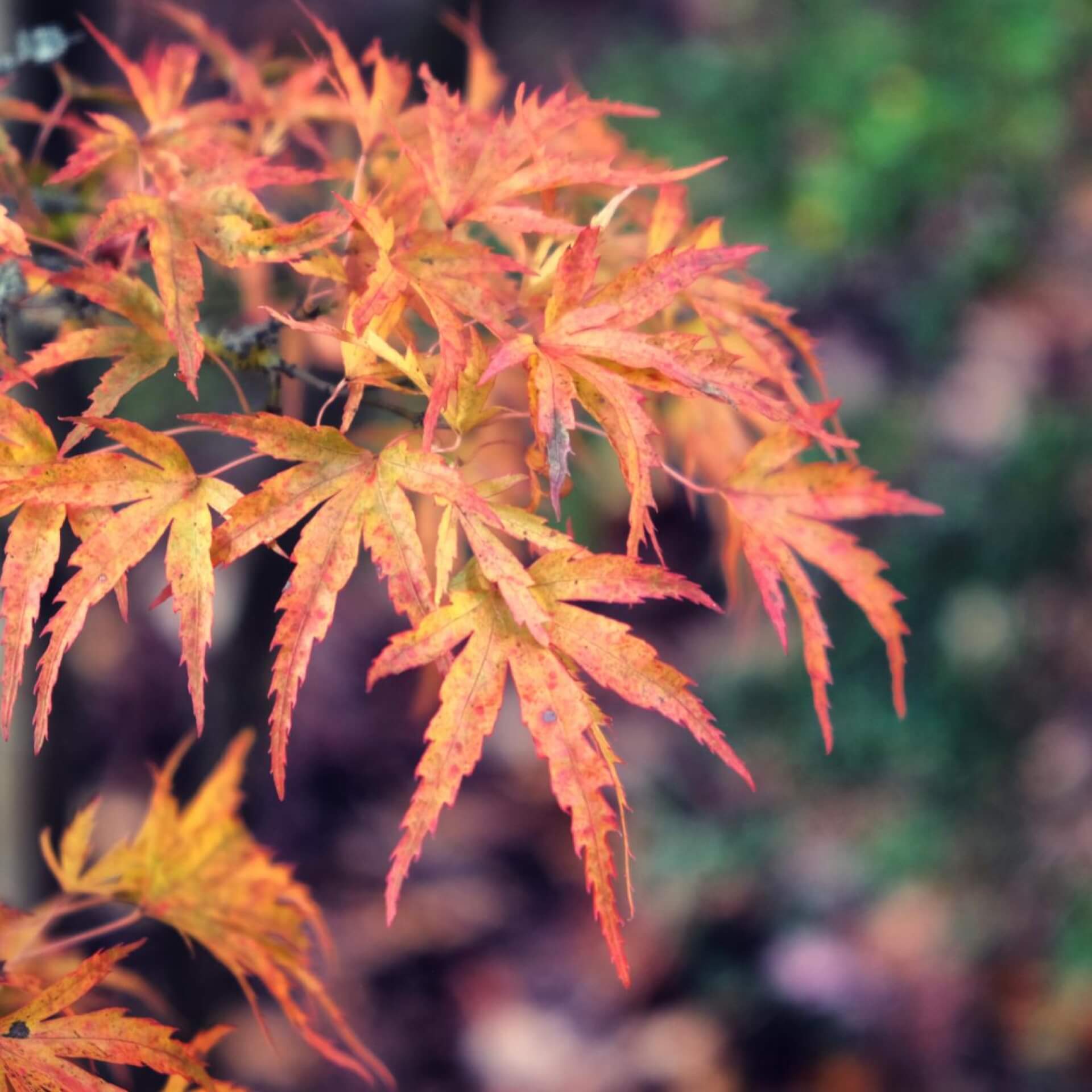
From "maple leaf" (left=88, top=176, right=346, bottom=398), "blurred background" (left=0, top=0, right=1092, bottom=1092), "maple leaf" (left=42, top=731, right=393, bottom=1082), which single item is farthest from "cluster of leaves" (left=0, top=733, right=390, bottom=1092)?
"blurred background" (left=0, top=0, right=1092, bottom=1092)

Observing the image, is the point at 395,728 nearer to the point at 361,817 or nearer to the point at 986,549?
the point at 361,817

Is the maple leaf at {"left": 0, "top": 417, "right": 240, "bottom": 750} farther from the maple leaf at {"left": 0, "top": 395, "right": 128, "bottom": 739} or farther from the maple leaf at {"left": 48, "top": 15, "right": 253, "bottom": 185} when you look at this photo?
the maple leaf at {"left": 48, "top": 15, "right": 253, "bottom": 185}

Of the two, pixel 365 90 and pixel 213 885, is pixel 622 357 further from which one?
pixel 213 885

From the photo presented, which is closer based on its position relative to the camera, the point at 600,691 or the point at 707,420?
the point at 707,420

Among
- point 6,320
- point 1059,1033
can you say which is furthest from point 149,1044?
point 1059,1033

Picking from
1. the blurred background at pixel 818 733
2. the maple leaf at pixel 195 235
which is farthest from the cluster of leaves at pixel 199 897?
the blurred background at pixel 818 733

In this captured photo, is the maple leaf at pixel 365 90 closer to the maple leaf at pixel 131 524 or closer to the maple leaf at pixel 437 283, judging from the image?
the maple leaf at pixel 437 283

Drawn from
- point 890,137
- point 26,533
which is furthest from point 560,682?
point 890,137
